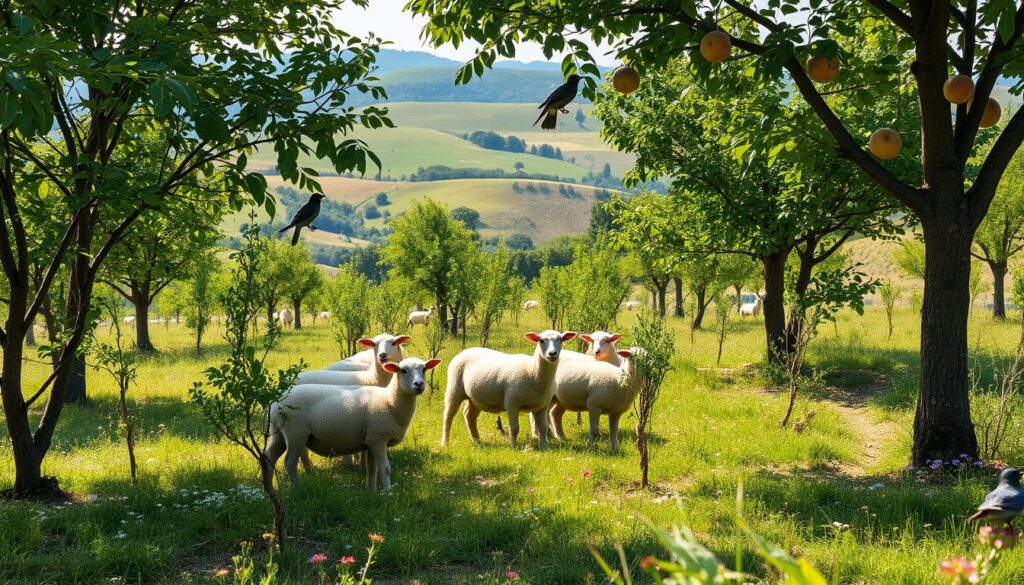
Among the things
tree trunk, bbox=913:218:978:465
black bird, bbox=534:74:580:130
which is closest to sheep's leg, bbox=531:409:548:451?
black bird, bbox=534:74:580:130

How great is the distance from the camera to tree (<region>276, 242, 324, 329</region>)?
42.2 m

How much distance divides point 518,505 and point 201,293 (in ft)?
72.6

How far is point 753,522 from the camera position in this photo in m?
6.64

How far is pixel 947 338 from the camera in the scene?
7680 mm

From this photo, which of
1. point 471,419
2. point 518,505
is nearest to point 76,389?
point 471,419

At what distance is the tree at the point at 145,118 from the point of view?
18.8ft

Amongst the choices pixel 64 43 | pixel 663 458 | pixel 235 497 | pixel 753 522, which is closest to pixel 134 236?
pixel 235 497

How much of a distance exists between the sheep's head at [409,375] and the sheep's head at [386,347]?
164 centimetres

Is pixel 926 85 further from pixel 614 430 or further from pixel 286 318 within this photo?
pixel 286 318

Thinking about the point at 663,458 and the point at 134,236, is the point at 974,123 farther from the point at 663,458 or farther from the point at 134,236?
the point at 134,236

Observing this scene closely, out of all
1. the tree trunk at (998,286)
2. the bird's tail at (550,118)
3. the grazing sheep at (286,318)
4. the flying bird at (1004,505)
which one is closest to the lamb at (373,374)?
the bird's tail at (550,118)

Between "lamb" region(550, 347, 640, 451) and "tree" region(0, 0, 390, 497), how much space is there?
201 inches

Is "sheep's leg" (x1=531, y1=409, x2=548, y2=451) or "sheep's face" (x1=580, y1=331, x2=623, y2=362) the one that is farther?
"sheep's face" (x1=580, y1=331, x2=623, y2=362)

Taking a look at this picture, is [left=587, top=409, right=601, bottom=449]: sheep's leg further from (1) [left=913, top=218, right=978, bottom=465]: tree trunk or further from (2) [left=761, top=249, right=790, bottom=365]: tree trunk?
(2) [left=761, top=249, right=790, bottom=365]: tree trunk
